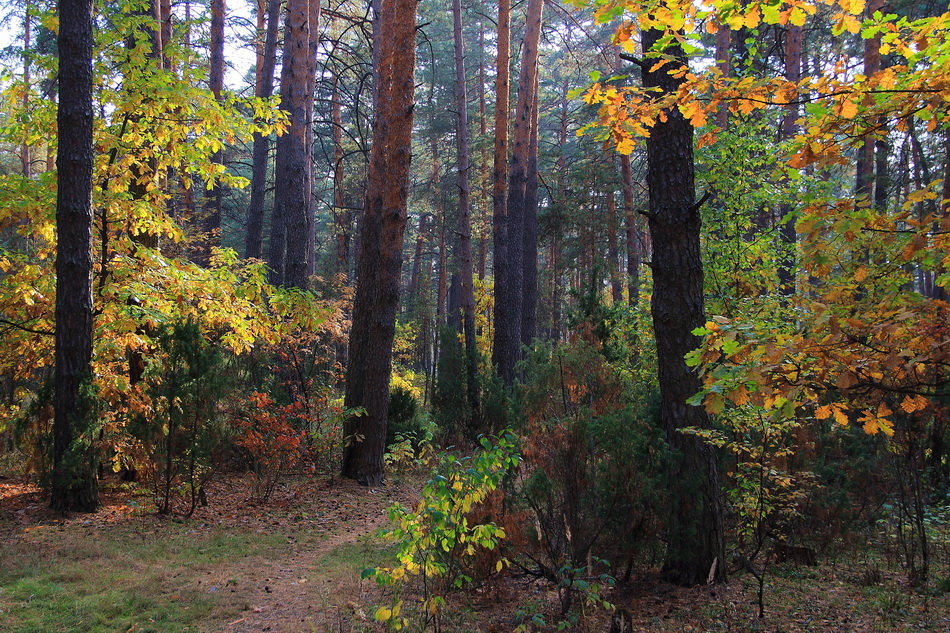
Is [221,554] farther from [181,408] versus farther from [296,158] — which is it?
[296,158]

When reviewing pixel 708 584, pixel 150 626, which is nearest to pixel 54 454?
pixel 150 626

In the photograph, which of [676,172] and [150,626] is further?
[676,172]

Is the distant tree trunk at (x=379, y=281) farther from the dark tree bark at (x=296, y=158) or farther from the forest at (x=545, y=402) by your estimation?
the dark tree bark at (x=296, y=158)

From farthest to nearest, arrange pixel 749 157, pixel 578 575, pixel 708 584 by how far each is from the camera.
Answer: pixel 749 157, pixel 708 584, pixel 578 575

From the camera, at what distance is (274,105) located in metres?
7.47

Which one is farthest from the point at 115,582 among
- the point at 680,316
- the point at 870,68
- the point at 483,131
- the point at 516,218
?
the point at 483,131

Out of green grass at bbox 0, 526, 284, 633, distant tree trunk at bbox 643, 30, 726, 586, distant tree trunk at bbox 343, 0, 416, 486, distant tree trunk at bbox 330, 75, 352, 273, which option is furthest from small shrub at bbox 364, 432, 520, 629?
distant tree trunk at bbox 330, 75, 352, 273

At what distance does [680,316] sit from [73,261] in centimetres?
570

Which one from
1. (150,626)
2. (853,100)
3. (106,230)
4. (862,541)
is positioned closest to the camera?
(853,100)

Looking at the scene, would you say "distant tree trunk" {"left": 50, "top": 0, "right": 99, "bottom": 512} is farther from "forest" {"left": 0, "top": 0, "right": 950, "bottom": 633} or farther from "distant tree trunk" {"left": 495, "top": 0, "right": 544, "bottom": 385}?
"distant tree trunk" {"left": 495, "top": 0, "right": 544, "bottom": 385}

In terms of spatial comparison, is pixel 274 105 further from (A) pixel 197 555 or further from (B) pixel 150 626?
(B) pixel 150 626

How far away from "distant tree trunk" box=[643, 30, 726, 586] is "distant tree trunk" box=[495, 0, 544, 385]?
897 centimetres

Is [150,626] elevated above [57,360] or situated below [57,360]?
below

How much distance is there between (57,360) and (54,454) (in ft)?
3.09
